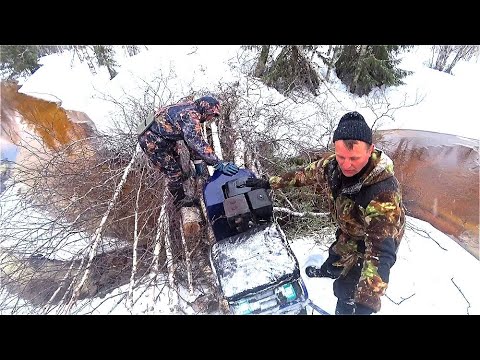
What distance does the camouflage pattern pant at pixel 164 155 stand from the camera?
3.76m

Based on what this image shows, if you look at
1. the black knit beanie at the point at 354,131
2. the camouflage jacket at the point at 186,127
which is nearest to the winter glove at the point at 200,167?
the camouflage jacket at the point at 186,127

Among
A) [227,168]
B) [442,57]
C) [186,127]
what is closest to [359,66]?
[442,57]

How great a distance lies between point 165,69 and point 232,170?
8.24 m

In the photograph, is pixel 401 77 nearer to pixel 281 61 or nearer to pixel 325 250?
pixel 281 61

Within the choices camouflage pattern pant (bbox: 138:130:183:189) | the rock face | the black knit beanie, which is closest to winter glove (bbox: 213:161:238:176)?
camouflage pattern pant (bbox: 138:130:183:189)

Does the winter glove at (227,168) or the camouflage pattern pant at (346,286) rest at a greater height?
the winter glove at (227,168)

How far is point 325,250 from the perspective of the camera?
13.4 ft

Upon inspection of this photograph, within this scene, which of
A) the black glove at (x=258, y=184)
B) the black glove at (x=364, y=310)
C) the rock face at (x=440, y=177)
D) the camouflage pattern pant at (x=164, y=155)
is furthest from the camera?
the rock face at (x=440, y=177)

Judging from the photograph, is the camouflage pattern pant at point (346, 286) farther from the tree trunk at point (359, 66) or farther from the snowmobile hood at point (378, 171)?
the tree trunk at point (359, 66)

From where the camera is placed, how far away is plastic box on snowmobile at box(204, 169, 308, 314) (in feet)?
7.36

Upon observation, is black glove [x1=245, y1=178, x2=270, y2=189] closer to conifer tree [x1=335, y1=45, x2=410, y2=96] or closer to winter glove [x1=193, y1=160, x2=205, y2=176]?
winter glove [x1=193, y1=160, x2=205, y2=176]

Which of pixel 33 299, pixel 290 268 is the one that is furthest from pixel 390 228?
pixel 33 299

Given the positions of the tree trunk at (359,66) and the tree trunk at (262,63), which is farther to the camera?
the tree trunk at (262,63)

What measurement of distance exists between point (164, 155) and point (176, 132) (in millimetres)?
394
